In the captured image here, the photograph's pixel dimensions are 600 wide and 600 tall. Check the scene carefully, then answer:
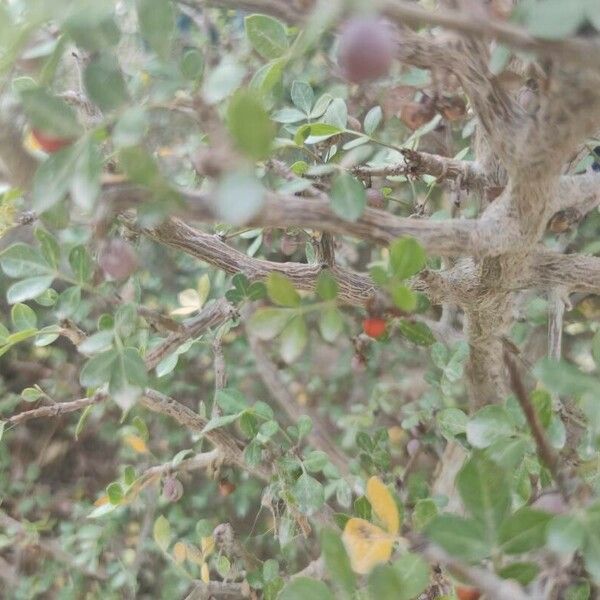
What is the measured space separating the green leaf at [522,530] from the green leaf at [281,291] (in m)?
0.19

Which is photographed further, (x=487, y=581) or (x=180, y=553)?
(x=180, y=553)

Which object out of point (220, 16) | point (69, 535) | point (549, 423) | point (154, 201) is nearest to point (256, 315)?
point (154, 201)

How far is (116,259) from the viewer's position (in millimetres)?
516

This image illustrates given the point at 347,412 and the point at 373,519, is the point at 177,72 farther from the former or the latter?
the point at 347,412

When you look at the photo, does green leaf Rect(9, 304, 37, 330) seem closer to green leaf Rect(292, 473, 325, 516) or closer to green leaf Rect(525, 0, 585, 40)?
green leaf Rect(292, 473, 325, 516)

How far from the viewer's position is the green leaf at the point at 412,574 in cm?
41

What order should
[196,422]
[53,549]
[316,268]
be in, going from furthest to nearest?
[53,549] < [196,422] < [316,268]

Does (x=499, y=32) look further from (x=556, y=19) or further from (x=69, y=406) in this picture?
(x=69, y=406)

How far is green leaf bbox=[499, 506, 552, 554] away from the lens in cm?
41

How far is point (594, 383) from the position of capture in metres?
0.42

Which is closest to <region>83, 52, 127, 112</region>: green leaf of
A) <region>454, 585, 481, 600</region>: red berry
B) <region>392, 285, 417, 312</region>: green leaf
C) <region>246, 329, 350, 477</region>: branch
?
<region>392, 285, 417, 312</region>: green leaf

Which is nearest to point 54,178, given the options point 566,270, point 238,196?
point 238,196

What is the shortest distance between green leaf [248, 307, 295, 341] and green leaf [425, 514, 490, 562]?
0.16 m

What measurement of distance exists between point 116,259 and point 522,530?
33cm
